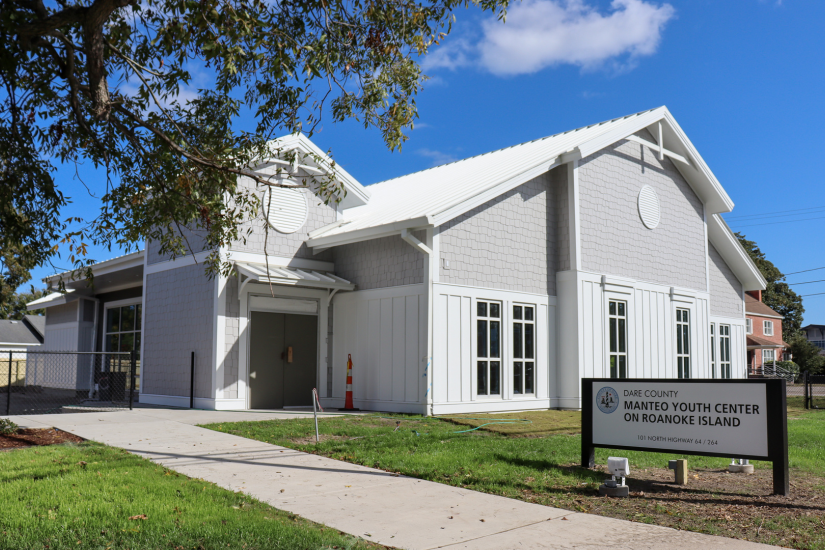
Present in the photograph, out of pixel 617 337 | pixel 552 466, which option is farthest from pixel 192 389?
pixel 617 337

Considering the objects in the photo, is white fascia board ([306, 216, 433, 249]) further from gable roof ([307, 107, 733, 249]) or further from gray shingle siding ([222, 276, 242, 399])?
gray shingle siding ([222, 276, 242, 399])

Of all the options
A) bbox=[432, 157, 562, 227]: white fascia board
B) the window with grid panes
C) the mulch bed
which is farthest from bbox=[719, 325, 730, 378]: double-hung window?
the mulch bed

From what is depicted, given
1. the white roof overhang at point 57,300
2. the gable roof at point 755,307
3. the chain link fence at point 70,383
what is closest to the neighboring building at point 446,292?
the chain link fence at point 70,383

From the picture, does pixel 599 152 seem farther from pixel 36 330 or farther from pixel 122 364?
pixel 36 330

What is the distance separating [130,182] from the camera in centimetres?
929

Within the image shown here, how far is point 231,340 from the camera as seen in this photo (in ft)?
50.4

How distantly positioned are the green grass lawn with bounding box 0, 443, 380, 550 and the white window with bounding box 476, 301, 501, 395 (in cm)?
847

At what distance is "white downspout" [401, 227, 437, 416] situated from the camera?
14.2 metres

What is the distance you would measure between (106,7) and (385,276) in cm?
928

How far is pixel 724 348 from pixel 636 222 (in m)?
7.34

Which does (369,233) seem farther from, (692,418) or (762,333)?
(762,333)

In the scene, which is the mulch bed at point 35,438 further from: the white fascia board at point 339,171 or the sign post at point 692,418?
the white fascia board at point 339,171

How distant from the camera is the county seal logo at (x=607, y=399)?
334 inches

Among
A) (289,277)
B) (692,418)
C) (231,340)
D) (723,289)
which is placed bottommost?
(692,418)
